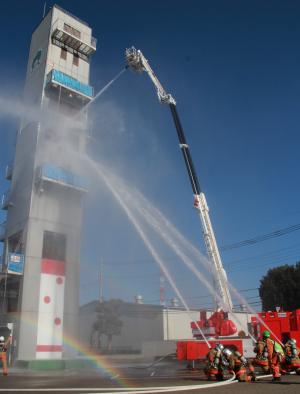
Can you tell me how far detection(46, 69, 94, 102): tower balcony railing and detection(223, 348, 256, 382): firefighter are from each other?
27.5 m

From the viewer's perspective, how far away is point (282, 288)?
54500 millimetres

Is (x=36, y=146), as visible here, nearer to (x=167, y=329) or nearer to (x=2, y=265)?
(x=2, y=265)

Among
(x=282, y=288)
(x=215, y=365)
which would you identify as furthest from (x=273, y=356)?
(x=282, y=288)

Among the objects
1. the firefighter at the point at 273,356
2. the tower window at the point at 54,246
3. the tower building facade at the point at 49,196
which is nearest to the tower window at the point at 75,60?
the tower building facade at the point at 49,196

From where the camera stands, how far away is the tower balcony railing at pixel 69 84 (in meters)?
34.5

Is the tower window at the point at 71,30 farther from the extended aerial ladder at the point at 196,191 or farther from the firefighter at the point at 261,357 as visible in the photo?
the firefighter at the point at 261,357

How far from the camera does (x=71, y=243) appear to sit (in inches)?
1298

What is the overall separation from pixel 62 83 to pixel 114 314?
34233 millimetres

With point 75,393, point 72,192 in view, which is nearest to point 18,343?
point 72,192

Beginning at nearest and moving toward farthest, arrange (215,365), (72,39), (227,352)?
1. (227,352)
2. (215,365)
3. (72,39)

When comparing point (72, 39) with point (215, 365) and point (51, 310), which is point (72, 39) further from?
point (215, 365)

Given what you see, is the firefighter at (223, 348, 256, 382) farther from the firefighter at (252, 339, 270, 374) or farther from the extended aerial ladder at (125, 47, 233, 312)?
the extended aerial ladder at (125, 47, 233, 312)

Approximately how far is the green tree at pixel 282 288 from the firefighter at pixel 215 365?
42.0 meters

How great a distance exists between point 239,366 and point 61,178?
22.6 metres
